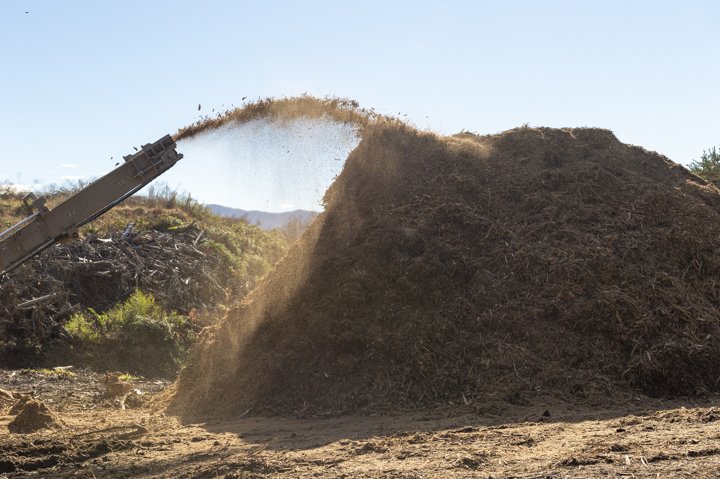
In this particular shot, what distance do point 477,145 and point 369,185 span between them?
192cm

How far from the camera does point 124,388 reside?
11320 millimetres

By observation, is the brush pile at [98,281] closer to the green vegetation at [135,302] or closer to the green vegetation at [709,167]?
the green vegetation at [135,302]

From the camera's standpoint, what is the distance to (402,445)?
648 cm

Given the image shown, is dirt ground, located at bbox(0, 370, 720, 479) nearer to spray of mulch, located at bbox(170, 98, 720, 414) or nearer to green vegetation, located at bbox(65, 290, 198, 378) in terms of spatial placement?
spray of mulch, located at bbox(170, 98, 720, 414)

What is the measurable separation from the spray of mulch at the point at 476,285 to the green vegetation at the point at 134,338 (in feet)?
16.4

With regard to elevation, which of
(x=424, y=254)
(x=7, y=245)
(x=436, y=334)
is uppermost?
(x=7, y=245)

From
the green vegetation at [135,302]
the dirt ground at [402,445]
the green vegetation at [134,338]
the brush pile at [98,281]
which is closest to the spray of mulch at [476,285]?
the dirt ground at [402,445]

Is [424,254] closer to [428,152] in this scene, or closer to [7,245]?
[428,152]

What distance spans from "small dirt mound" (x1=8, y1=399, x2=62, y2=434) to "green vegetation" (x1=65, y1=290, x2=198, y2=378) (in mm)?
5917

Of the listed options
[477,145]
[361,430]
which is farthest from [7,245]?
[477,145]

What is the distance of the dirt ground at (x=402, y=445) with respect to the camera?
5398 mm

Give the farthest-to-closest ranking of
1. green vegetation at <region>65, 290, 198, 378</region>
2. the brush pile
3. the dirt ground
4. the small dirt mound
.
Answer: the brush pile
green vegetation at <region>65, 290, 198, 378</region>
the small dirt mound
the dirt ground

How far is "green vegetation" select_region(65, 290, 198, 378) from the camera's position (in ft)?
48.5

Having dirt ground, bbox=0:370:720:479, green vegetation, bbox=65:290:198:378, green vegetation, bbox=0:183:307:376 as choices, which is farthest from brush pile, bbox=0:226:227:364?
dirt ground, bbox=0:370:720:479
